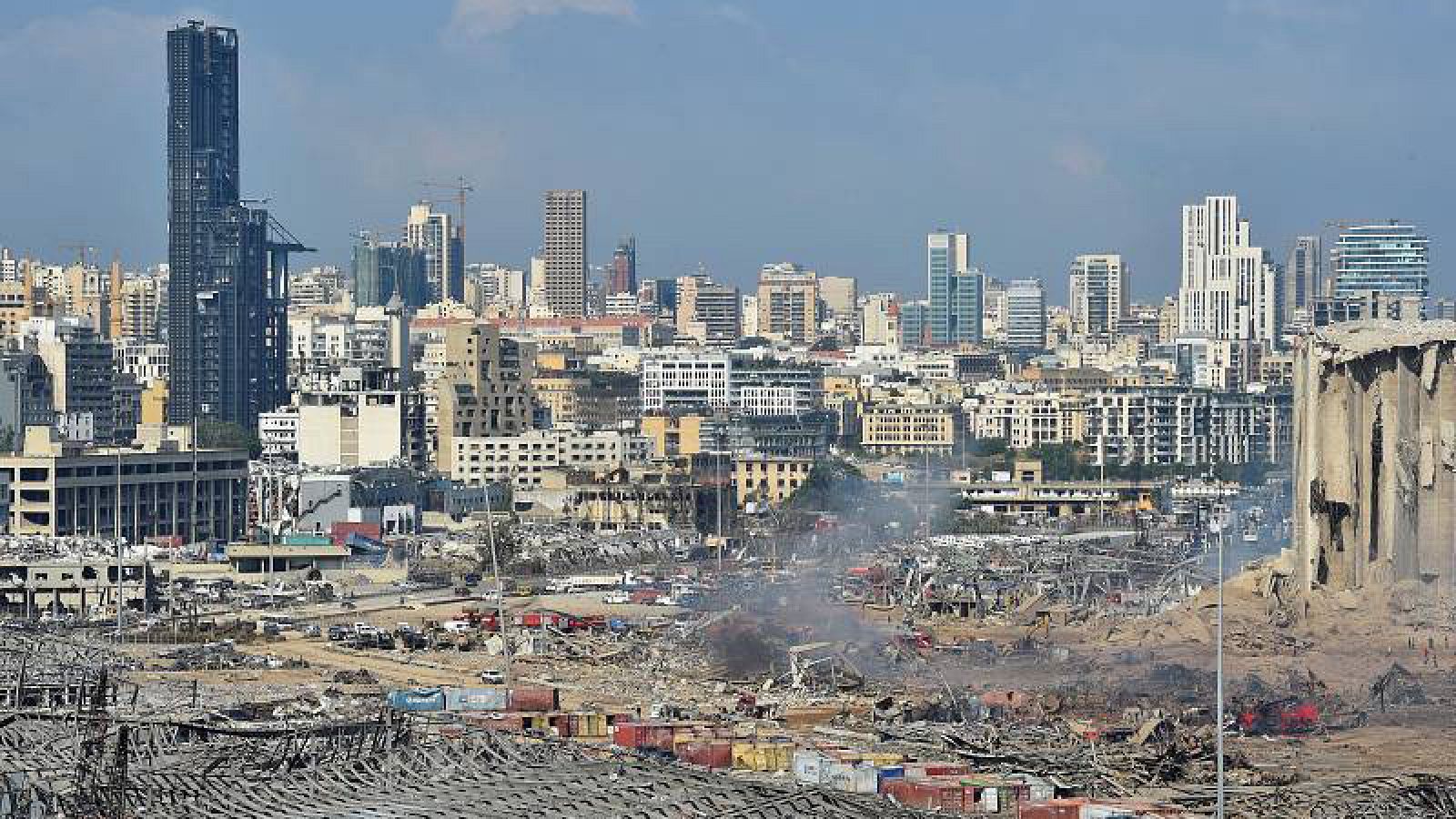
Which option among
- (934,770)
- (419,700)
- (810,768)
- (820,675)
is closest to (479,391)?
(820,675)

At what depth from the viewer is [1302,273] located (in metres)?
185

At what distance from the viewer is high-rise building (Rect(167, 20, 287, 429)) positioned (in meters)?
124

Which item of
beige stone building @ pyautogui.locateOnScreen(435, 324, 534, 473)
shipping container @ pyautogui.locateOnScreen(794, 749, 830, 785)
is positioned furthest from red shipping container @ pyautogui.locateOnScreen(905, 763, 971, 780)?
Answer: beige stone building @ pyautogui.locateOnScreen(435, 324, 534, 473)

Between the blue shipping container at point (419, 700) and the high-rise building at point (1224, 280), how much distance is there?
134m

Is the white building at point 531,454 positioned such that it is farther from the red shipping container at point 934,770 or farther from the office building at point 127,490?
the red shipping container at point 934,770

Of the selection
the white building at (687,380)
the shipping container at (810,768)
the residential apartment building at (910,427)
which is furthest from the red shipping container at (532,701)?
the white building at (687,380)

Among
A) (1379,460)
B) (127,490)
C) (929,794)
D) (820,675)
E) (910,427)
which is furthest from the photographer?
(910,427)

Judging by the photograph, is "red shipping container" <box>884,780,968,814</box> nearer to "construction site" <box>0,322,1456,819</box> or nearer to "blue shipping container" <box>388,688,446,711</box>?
"construction site" <box>0,322,1456,819</box>

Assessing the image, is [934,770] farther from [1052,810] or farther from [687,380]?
[687,380]

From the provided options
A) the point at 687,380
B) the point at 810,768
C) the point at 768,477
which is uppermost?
the point at 687,380

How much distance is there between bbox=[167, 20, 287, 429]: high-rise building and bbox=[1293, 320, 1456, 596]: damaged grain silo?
75.9m

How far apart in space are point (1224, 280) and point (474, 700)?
146235mm

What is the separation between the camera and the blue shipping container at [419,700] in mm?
37312

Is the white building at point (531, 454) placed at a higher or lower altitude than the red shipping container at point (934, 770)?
higher
